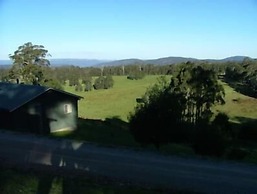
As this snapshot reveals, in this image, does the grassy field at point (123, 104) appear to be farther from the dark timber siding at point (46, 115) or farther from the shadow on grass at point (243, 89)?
the dark timber siding at point (46, 115)

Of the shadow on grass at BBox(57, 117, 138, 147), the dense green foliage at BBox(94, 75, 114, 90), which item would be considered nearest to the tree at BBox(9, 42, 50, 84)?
the shadow on grass at BBox(57, 117, 138, 147)

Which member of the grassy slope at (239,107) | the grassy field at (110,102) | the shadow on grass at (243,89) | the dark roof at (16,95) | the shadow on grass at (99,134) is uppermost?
the dark roof at (16,95)

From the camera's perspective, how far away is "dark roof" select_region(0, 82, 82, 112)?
99.3ft

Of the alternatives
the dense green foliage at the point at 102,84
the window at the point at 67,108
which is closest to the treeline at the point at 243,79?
the dense green foliage at the point at 102,84

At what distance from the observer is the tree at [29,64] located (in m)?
60.7

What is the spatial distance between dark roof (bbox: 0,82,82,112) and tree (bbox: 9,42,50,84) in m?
25.5

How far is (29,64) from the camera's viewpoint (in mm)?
61375

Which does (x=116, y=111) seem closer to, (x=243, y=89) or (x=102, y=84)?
(x=243, y=89)

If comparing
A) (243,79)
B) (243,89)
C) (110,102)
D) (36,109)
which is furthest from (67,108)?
(243,79)

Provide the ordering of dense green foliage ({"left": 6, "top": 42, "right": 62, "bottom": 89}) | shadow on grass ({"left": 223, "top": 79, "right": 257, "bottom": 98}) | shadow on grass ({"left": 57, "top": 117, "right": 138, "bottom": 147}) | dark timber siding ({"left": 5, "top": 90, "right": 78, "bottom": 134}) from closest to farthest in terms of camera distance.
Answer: shadow on grass ({"left": 57, "top": 117, "right": 138, "bottom": 147}) < dark timber siding ({"left": 5, "top": 90, "right": 78, "bottom": 134}) < dense green foliage ({"left": 6, "top": 42, "right": 62, "bottom": 89}) < shadow on grass ({"left": 223, "top": 79, "right": 257, "bottom": 98})

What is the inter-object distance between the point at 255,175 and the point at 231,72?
308 ft

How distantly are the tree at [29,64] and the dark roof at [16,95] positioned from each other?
25.5 m

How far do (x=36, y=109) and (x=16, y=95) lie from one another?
2.22 meters

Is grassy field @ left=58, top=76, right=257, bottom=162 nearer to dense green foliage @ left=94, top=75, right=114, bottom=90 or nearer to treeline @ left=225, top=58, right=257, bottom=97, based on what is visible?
dense green foliage @ left=94, top=75, right=114, bottom=90
